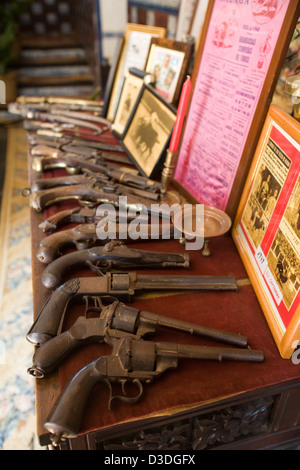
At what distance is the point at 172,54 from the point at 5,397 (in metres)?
1.69

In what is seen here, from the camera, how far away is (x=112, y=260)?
975mm

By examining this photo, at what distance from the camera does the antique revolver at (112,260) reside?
942 millimetres

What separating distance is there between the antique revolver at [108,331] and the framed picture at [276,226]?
0.12m

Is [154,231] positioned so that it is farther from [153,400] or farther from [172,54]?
[172,54]

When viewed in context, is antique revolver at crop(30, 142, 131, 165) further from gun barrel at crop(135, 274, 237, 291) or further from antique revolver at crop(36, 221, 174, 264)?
gun barrel at crop(135, 274, 237, 291)

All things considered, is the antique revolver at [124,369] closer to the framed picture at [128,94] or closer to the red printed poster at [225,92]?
the red printed poster at [225,92]

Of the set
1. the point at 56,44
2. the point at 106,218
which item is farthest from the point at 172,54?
the point at 56,44

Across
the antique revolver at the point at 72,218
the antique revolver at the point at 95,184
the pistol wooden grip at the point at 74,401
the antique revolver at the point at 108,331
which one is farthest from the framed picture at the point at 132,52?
the pistol wooden grip at the point at 74,401

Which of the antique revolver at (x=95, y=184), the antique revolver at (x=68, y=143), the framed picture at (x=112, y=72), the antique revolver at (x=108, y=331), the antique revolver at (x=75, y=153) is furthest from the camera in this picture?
the framed picture at (x=112, y=72)

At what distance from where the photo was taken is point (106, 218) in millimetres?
1091

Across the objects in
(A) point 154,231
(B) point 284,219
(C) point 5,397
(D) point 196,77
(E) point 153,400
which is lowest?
(C) point 5,397

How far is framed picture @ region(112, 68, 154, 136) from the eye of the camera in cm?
157

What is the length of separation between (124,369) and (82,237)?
1.51 feet

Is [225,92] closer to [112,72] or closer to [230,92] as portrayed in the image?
[230,92]
